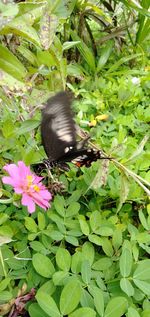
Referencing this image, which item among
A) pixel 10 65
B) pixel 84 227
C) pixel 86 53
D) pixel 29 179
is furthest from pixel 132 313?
pixel 86 53

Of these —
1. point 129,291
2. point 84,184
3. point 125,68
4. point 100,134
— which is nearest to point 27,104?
point 84,184

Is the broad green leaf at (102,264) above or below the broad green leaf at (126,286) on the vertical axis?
below

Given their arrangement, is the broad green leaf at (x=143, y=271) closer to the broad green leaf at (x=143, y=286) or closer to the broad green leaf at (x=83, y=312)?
the broad green leaf at (x=143, y=286)

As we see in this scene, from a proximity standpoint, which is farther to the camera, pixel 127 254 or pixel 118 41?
pixel 118 41

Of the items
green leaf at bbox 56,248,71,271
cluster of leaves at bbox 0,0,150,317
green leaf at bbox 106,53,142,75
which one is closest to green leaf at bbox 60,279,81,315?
cluster of leaves at bbox 0,0,150,317

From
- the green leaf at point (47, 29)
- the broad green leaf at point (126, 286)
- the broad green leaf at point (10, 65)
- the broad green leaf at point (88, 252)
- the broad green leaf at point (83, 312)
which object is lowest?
the broad green leaf at point (126, 286)

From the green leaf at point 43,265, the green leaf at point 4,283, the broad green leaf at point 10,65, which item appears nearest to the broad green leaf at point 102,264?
the green leaf at point 43,265

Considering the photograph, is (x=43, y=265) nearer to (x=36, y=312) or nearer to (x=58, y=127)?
(x=36, y=312)

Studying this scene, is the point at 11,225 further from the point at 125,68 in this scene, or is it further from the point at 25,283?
the point at 125,68
